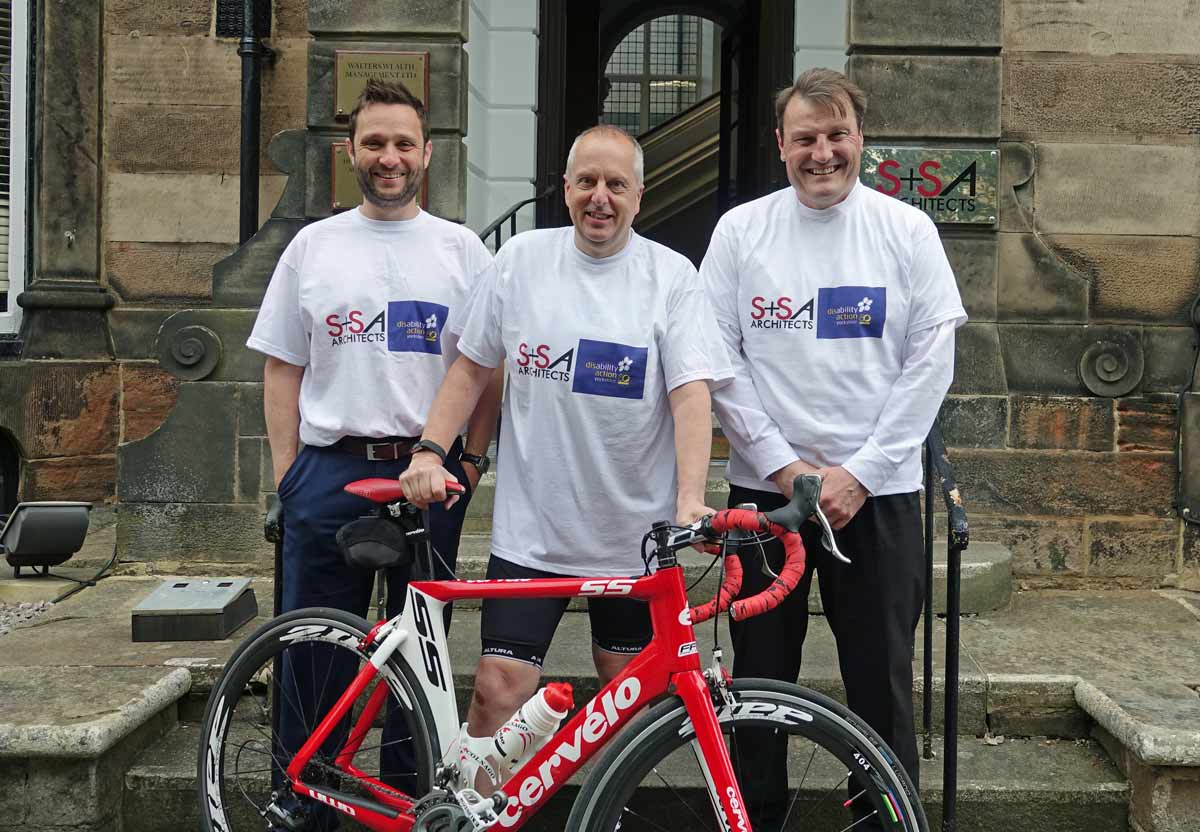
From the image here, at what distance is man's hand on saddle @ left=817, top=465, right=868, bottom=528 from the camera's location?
116 inches

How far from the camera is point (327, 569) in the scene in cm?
325

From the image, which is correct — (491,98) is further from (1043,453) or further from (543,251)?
(543,251)

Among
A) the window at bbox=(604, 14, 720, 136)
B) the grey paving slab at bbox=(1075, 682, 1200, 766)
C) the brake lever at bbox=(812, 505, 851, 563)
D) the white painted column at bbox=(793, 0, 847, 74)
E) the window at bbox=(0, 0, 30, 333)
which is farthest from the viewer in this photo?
the window at bbox=(604, 14, 720, 136)

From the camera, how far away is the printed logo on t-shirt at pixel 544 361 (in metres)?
2.95

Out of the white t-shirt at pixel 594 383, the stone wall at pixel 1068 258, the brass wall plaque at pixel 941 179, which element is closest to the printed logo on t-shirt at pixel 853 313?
the white t-shirt at pixel 594 383

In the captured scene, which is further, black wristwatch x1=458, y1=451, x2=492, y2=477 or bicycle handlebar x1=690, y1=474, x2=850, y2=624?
black wristwatch x1=458, y1=451, x2=492, y2=477

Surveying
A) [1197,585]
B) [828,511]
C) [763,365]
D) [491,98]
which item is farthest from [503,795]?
[491,98]

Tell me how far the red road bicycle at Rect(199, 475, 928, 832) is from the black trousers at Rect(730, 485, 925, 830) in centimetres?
20

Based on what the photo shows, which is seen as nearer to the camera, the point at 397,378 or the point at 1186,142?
the point at 397,378

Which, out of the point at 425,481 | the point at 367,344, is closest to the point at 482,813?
the point at 425,481

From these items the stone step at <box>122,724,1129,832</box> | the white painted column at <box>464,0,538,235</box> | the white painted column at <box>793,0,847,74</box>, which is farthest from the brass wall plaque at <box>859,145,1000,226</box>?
the stone step at <box>122,724,1129,832</box>

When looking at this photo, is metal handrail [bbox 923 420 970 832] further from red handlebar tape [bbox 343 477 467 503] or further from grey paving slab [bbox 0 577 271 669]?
grey paving slab [bbox 0 577 271 669]

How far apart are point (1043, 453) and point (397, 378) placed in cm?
372

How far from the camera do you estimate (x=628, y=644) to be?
301 cm
